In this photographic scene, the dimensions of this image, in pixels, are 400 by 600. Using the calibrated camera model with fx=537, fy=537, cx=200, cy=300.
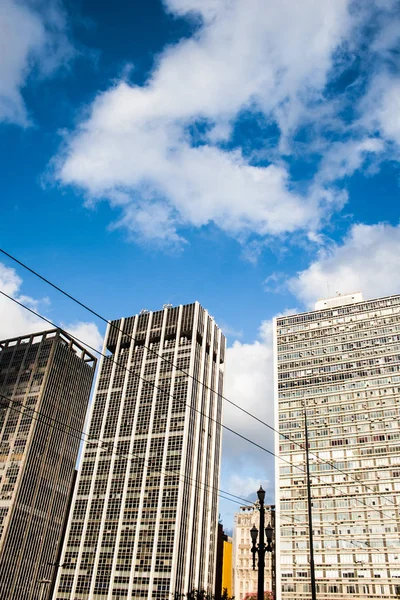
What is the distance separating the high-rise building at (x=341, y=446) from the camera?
7825 centimetres

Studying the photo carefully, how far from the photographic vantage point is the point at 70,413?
450 ft

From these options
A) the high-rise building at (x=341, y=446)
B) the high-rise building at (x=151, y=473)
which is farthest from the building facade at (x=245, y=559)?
the high-rise building at (x=341, y=446)

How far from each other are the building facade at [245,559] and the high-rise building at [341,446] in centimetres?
3807

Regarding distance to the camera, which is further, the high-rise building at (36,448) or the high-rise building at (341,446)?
the high-rise building at (36,448)

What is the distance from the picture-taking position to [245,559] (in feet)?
424

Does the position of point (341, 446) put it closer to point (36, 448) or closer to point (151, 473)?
point (151, 473)

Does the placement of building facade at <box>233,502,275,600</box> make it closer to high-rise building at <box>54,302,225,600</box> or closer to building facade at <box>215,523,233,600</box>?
building facade at <box>215,523,233,600</box>

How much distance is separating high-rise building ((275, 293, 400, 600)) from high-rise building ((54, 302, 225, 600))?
17.1 metres

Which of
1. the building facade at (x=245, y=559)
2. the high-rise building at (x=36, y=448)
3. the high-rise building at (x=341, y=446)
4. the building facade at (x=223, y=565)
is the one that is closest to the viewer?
the high-rise building at (x=341, y=446)

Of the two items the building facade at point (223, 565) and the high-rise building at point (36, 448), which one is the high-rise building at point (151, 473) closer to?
the high-rise building at point (36, 448)

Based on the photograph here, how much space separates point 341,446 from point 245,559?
191 ft

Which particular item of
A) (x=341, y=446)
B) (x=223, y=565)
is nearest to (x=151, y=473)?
(x=341, y=446)

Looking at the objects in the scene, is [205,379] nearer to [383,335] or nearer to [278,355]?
[278,355]

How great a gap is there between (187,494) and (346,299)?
47.6 meters
